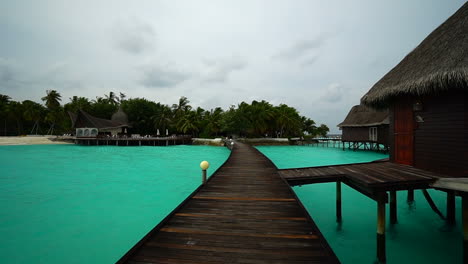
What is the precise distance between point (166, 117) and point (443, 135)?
138ft

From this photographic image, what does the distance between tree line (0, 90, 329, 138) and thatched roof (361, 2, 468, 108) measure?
25.9 metres

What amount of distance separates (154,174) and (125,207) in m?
5.75

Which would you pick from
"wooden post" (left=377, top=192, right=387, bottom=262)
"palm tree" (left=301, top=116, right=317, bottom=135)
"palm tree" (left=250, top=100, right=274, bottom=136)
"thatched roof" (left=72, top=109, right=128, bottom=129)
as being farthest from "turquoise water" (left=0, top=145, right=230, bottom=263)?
"palm tree" (left=301, top=116, right=317, bottom=135)

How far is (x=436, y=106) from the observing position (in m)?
5.32

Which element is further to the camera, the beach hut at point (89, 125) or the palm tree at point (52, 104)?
the palm tree at point (52, 104)

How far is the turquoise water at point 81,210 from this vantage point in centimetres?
514

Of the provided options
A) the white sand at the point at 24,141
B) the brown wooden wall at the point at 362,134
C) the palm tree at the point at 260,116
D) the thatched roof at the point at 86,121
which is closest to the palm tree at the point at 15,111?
the white sand at the point at 24,141

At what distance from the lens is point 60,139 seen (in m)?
37.8

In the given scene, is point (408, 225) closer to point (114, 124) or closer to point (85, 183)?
point (85, 183)

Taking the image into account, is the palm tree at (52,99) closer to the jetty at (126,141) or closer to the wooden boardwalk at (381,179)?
the jetty at (126,141)

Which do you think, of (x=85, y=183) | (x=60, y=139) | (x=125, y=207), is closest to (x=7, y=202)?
(x=85, y=183)

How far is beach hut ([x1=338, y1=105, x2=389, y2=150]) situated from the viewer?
2003 centimetres

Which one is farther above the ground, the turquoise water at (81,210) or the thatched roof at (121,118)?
the thatched roof at (121,118)

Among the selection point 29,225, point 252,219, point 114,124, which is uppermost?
point 114,124
